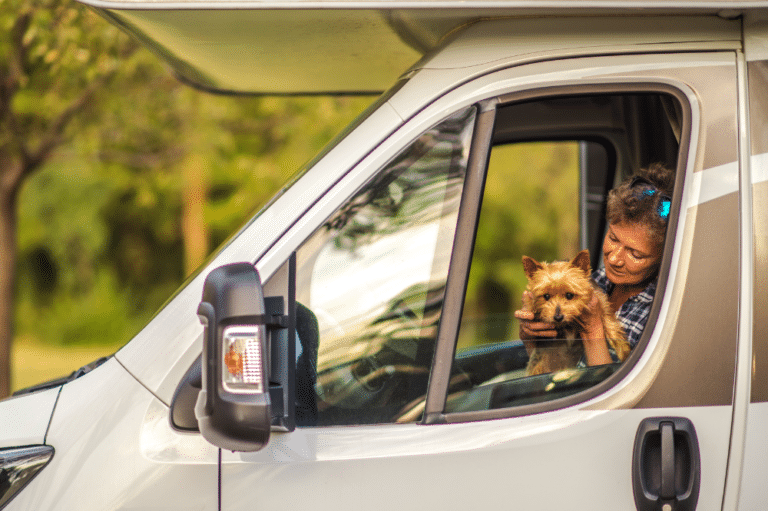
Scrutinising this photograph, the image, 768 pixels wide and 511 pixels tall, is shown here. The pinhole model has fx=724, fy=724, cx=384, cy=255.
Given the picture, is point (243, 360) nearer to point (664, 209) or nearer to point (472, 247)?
point (472, 247)

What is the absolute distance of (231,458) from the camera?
5.88 feet

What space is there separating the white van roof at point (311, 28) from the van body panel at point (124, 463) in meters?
0.99

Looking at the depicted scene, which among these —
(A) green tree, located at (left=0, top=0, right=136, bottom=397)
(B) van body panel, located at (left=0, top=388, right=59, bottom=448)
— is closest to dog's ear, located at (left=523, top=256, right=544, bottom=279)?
(B) van body panel, located at (left=0, top=388, right=59, bottom=448)

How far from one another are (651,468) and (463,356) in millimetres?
551

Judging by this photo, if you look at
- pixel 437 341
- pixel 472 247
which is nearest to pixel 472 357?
pixel 437 341

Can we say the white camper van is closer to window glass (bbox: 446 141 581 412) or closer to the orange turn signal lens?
the orange turn signal lens

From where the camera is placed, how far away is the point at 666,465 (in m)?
1.75

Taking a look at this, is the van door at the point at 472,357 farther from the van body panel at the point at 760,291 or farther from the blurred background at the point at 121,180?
the blurred background at the point at 121,180

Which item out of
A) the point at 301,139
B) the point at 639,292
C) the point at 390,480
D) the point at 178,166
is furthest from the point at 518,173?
the point at 390,480

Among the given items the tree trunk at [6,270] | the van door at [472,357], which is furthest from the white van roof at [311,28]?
the tree trunk at [6,270]

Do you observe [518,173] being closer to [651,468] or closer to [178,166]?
[178,166]

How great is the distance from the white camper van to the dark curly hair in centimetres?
33

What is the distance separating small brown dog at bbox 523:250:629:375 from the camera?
2020 millimetres

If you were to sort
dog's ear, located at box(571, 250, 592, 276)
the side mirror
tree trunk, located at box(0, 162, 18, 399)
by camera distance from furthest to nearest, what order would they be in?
tree trunk, located at box(0, 162, 18, 399) → dog's ear, located at box(571, 250, 592, 276) → the side mirror
